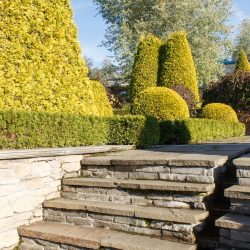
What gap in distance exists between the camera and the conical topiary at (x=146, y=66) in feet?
51.7

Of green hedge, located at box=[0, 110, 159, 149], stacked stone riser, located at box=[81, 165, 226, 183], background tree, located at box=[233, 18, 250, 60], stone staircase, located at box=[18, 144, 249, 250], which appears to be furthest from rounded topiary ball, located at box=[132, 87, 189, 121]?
background tree, located at box=[233, 18, 250, 60]

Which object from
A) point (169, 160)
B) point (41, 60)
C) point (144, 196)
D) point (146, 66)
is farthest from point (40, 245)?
point (146, 66)

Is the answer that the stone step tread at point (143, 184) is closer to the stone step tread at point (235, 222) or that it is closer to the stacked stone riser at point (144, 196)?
the stacked stone riser at point (144, 196)

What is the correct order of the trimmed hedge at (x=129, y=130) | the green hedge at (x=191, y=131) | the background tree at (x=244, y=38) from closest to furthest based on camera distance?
the trimmed hedge at (x=129, y=130) → the green hedge at (x=191, y=131) → the background tree at (x=244, y=38)

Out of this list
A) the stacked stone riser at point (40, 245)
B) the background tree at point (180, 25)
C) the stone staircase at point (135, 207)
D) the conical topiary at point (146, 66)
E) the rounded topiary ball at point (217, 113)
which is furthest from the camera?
the background tree at point (180, 25)

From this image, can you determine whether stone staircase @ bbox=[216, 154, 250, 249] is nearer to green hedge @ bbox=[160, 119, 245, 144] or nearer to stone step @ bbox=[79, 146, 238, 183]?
stone step @ bbox=[79, 146, 238, 183]

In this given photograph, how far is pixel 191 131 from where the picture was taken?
26.7ft

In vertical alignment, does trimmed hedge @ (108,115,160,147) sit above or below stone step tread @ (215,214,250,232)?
above

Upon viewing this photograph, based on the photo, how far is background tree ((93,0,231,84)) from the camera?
19359 millimetres

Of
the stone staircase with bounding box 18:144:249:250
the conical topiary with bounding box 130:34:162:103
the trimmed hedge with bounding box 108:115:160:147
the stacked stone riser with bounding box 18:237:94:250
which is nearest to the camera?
the stone staircase with bounding box 18:144:249:250

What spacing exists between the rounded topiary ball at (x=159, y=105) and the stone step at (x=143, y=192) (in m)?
4.45

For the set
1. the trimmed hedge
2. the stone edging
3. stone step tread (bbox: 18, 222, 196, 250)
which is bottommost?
stone step tread (bbox: 18, 222, 196, 250)

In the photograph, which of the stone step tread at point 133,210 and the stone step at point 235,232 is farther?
the stone step tread at point 133,210

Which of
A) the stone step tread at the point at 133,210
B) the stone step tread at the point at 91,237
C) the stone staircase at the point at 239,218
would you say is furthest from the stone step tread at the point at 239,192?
the stone step tread at the point at 91,237
